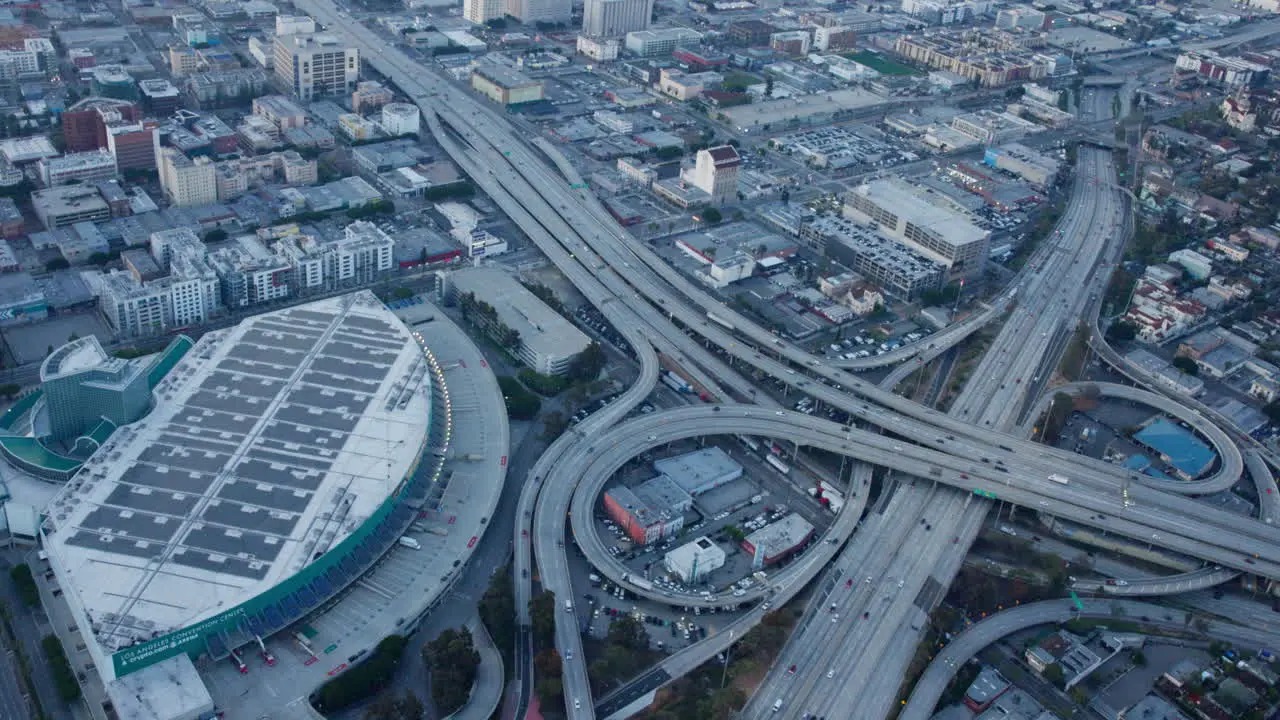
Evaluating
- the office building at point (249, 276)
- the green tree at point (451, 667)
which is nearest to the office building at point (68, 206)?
the office building at point (249, 276)

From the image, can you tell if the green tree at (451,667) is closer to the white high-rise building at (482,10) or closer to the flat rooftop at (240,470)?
the flat rooftop at (240,470)

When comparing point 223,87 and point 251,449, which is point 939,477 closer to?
point 251,449

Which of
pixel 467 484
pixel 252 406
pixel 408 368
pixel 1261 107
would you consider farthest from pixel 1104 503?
pixel 1261 107

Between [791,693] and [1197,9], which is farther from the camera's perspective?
[1197,9]

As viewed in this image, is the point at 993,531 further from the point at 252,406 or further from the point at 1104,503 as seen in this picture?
the point at 252,406

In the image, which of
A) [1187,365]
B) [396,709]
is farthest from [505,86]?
[396,709]

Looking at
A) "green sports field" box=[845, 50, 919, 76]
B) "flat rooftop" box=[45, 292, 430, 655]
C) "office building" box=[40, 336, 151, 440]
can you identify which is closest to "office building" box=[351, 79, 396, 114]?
"flat rooftop" box=[45, 292, 430, 655]

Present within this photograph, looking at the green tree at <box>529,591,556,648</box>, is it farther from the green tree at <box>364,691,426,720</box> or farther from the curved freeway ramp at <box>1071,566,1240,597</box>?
the curved freeway ramp at <box>1071,566,1240,597</box>
